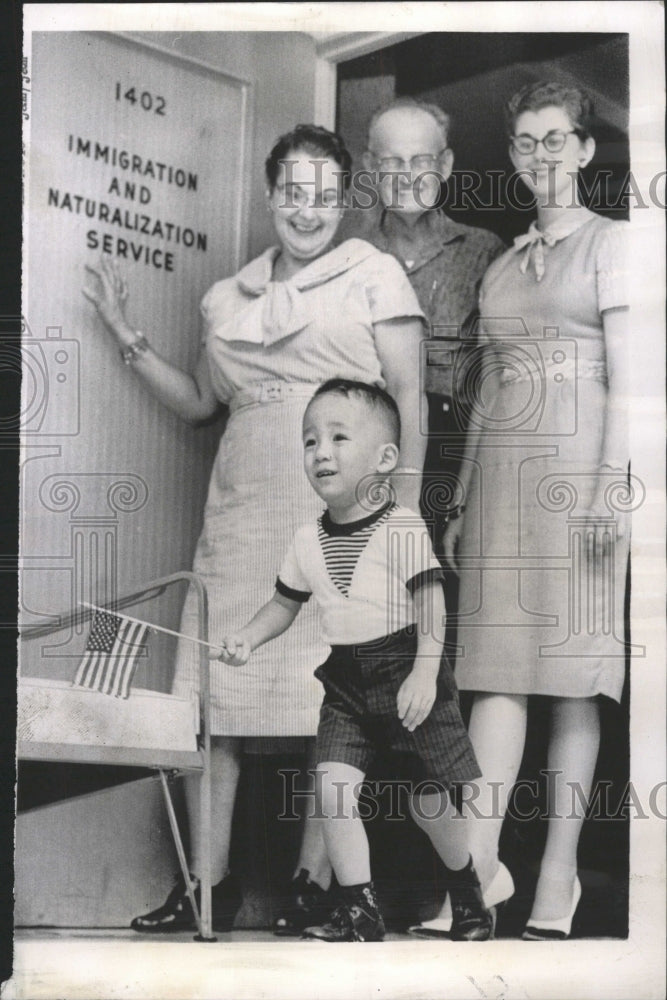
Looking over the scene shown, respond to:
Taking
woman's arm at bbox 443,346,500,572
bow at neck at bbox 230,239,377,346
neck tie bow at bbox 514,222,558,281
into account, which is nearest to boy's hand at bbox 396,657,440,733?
woman's arm at bbox 443,346,500,572

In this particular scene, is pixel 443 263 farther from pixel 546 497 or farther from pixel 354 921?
pixel 354 921

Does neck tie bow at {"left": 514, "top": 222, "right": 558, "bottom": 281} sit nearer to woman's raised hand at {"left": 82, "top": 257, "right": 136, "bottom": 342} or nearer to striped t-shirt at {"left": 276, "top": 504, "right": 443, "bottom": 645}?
striped t-shirt at {"left": 276, "top": 504, "right": 443, "bottom": 645}

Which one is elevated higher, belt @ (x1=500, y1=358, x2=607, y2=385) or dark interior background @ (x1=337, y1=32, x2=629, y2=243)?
dark interior background @ (x1=337, y1=32, x2=629, y2=243)

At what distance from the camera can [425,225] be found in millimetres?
3631

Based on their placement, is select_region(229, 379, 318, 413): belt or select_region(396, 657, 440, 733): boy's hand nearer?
select_region(396, 657, 440, 733): boy's hand

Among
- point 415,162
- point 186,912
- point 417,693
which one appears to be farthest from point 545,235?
point 186,912

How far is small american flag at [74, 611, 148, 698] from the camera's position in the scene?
345cm

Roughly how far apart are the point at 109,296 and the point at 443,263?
2.90 ft

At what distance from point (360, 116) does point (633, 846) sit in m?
2.03

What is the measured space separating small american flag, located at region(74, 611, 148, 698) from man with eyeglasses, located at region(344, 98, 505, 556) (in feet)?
3.50

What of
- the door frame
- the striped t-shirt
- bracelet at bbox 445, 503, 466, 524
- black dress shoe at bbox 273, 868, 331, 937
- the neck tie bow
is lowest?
black dress shoe at bbox 273, 868, 331, 937

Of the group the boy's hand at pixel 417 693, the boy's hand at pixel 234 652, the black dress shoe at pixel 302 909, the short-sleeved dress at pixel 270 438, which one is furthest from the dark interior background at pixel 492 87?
the black dress shoe at pixel 302 909

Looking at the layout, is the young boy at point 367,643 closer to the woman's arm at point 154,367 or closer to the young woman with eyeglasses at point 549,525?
the young woman with eyeglasses at point 549,525

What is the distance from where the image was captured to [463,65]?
3.62m
